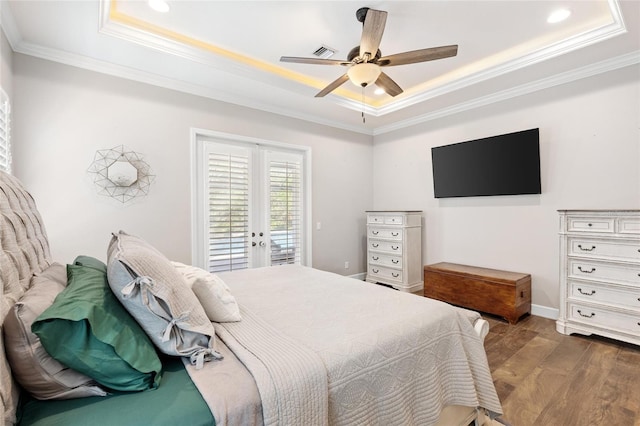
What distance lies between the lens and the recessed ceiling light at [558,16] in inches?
99.5

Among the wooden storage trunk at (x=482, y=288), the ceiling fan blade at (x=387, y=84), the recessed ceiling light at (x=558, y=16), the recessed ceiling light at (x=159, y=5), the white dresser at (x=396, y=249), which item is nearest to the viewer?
the recessed ceiling light at (x=159, y=5)

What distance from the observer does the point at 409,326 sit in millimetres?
1488

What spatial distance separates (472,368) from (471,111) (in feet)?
11.9

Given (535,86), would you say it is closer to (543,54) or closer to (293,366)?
(543,54)

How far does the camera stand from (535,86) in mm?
3553

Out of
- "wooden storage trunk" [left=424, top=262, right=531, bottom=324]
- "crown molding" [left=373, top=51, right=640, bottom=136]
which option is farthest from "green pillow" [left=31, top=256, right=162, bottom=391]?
"crown molding" [left=373, top=51, right=640, bottom=136]

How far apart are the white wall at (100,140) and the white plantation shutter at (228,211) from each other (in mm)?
295

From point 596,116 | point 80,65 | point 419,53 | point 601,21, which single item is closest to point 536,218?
point 596,116

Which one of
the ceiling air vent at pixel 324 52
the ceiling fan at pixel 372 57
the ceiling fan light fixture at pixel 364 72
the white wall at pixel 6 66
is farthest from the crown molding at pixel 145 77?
the ceiling fan light fixture at pixel 364 72

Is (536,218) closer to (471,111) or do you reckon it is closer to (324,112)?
→ (471,111)

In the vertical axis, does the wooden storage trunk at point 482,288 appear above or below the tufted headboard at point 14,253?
below

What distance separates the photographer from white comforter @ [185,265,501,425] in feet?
3.41

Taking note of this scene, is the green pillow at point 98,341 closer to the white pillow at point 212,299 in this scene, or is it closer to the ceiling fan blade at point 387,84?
the white pillow at point 212,299

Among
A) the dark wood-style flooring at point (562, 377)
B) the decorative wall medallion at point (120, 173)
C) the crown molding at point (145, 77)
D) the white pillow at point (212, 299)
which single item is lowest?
the dark wood-style flooring at point (562, 377)
